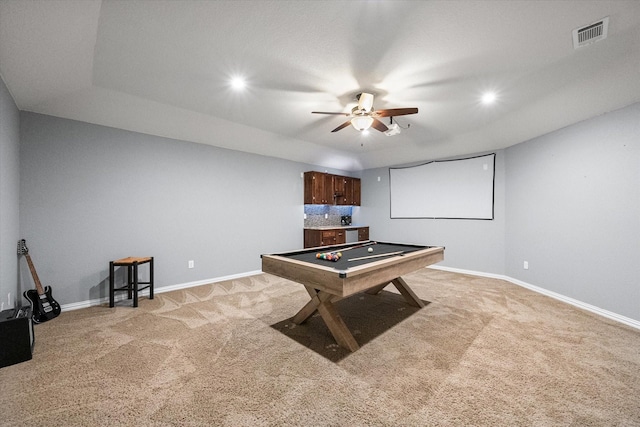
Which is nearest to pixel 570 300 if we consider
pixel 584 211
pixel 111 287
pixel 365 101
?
pixel 584 211

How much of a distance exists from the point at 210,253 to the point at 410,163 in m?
4.84

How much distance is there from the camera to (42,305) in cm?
288

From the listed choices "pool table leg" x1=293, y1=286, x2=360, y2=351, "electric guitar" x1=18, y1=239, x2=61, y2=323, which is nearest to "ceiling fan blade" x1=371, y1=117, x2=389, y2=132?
"pool table leg" x1=293, y1=286, x2=360, y2=351

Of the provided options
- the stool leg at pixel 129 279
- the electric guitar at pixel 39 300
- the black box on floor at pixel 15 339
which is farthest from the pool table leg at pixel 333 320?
the electric guitar at pixel 39 300

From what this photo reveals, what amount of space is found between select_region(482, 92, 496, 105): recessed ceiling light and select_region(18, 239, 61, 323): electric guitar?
5760 millimetres

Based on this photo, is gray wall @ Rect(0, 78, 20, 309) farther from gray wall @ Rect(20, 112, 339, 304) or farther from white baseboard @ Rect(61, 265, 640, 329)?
white baseboard @ Rect(61, 265, 640, 329)

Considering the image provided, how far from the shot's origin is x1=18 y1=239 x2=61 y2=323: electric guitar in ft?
9.21

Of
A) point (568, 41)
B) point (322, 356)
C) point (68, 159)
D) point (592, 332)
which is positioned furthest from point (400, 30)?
point (68, 159)

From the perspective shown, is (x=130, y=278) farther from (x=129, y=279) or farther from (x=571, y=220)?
(x=571, y=220)

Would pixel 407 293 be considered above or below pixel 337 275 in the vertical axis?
below

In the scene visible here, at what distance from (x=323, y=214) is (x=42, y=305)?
16.5 ft

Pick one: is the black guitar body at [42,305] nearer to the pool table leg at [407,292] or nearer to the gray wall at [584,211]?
the pool table leg at [407,292]

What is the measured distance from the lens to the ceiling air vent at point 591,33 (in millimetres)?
1849

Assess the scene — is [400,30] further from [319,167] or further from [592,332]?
[319,167]
